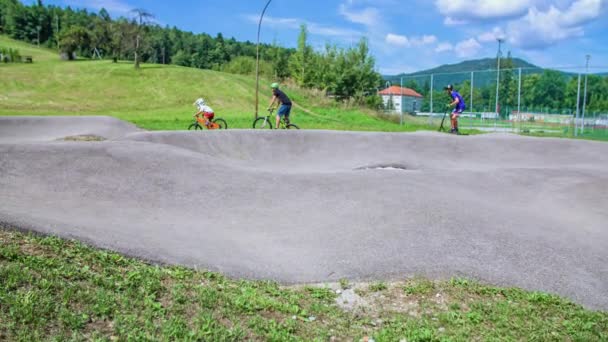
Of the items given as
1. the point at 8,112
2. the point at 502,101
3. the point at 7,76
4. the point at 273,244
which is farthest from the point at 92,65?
the point at 273,244

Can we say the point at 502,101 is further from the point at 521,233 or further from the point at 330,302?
the point at 330,302

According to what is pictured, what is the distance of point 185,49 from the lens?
112 meters

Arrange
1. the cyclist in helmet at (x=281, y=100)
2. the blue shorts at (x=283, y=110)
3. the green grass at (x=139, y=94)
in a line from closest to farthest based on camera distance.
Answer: the cyclist in helmet at (x=281, y=100), the blue shorts at (x=283, y=110), the green grass at (x=139, y=94)

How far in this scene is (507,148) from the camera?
46.5 ft

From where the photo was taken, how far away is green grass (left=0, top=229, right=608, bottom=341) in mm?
3586

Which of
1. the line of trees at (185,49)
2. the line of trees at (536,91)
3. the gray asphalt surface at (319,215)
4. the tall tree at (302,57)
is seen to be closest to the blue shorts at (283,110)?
the gray asphalt surface at (319,215)

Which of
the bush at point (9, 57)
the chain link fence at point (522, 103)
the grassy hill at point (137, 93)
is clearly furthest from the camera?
the bush at point (9, 57)

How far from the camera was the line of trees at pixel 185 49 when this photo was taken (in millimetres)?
48438

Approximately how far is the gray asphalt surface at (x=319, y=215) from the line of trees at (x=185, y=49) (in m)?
31.5

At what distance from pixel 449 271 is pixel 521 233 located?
5.88 ft

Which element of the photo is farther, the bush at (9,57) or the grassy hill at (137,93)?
the bush at (9,57)

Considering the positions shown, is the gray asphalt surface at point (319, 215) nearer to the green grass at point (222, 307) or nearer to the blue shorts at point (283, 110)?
the green grass at point (222, 307)

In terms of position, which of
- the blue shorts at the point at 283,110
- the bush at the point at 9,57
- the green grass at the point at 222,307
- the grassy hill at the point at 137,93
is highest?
the bush at the point at 9,57

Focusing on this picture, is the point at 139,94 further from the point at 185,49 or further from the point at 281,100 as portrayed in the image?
the point at 185,49
